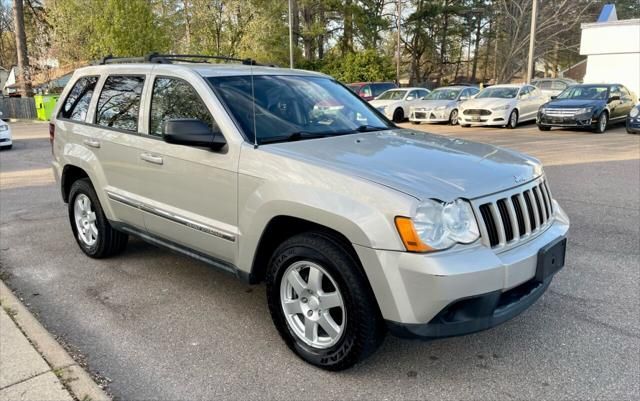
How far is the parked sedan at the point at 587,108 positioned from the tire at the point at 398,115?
6.27 meters

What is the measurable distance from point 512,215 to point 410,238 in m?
0.71

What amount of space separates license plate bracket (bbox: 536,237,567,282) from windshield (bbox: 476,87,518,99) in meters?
16.2

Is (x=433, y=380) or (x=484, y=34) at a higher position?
(x=484, y=34)

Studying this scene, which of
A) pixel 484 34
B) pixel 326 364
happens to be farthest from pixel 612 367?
pixel 484 34

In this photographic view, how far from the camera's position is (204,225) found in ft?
12.0

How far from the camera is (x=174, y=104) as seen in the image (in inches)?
156

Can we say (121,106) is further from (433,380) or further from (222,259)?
(433,380)

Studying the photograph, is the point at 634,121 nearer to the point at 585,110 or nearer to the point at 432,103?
the point at 585,110

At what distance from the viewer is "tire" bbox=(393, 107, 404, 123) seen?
70.5 ft

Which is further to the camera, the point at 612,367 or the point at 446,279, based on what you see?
the point at 612,367

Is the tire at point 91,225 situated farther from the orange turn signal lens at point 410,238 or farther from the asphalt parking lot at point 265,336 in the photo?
the orange turn signal lens at point 410,238

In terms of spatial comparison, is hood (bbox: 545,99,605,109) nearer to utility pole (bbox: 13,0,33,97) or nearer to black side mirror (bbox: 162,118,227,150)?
black side mirror (bbox: 162,118,227,150)

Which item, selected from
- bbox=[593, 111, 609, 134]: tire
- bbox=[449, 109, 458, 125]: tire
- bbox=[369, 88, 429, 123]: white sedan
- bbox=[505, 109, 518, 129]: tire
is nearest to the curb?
bbox=[593, 111, 609, 134]: tire

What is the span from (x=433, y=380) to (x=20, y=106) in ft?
101
